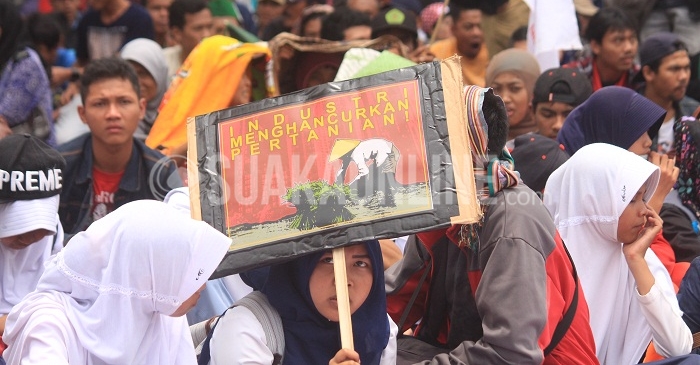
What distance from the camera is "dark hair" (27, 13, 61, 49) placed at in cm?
901

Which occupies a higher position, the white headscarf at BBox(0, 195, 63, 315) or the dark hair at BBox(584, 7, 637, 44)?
the dark hair at BBox(584, 7, 637, 44)

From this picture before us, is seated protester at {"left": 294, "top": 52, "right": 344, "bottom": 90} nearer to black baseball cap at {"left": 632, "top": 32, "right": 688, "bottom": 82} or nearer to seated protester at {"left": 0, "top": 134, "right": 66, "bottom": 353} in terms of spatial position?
black baseball cap at {"left": 632, "top": 32, "right": 688, "bottom": 82}

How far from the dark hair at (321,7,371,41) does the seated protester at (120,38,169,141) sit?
4.25 feet

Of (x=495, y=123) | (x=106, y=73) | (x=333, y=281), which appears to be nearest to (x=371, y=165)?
(x=333, y=281)

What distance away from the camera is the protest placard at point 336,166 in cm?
370

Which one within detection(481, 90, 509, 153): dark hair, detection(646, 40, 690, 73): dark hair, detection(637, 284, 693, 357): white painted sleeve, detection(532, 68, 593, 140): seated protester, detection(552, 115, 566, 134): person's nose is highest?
detection(646, 40, 690, 73): dark hair

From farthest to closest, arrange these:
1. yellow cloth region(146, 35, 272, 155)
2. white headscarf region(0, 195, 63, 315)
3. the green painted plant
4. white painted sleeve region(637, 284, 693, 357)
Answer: yellow cloth region(146, 35, 272, 155) < white headscarf region(0, 195, 63, 315) < white painted sleeve region(637, 284, 693, 357) < the green painted plant

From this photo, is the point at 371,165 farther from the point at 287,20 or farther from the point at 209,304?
the point at 287,20

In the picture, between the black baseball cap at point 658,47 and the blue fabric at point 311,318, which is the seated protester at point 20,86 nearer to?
the blue fabric at point 311,318

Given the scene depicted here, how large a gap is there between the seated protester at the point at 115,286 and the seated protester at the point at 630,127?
8.60ft

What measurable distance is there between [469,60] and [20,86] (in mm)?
3173

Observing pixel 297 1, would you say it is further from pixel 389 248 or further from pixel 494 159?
pixel 494 159

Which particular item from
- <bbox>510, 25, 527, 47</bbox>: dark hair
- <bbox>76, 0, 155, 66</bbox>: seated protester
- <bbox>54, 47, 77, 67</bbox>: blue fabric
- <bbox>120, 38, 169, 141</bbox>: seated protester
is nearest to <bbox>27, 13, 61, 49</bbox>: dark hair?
<bbox>76, 0, 155, 66</bbox>: seated protester

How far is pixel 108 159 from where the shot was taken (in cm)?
612
